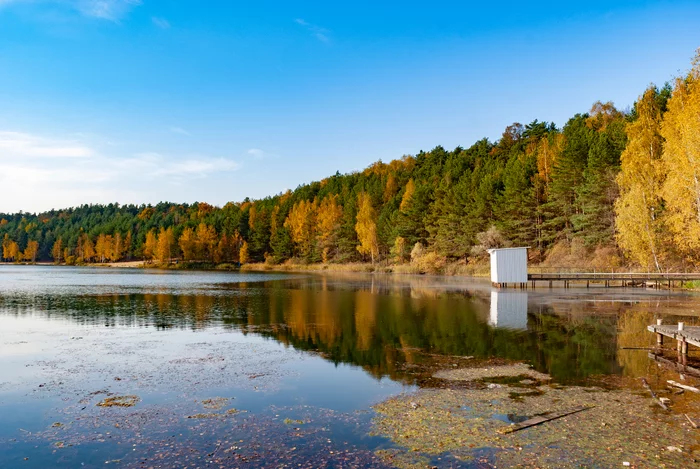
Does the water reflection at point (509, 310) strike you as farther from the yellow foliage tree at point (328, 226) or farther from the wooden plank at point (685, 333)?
the yellow foliage tree at point (328, 226)

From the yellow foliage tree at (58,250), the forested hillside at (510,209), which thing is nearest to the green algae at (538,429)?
the forested hillside at (510,209)

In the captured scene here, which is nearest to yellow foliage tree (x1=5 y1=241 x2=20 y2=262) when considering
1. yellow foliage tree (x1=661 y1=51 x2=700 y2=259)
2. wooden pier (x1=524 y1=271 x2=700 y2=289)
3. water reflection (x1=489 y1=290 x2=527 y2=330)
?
wooden pier (x1=524 y1=271 x2=700 y2=289)

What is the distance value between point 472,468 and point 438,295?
36470 mm

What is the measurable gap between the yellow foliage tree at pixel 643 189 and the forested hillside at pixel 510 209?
13 cm

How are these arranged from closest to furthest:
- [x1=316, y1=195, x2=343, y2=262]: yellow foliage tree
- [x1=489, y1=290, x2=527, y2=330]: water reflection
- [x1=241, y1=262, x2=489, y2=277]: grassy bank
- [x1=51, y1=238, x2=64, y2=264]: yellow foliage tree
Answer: [x1=489, y1=290, x2=527, y2=330]: water reflection < [x1=241, y1=262, x2=489, y2=277]: grassy bank < [x1=316, y1=195, x2=343, y2=262]: yellow foliage tree < [x1=51, y1=238, x2=64, y2=264]: yellow foliage tree

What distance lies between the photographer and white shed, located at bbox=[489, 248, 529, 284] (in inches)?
2035

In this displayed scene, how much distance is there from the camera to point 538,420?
36.3 ft

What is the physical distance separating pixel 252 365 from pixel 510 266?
132ft

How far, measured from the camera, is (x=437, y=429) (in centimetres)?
1066

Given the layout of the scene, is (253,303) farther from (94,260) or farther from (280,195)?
(94,260)

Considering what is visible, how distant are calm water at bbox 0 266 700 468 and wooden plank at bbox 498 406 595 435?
206cm

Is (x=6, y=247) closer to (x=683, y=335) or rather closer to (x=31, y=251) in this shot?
(x=31, y=251)

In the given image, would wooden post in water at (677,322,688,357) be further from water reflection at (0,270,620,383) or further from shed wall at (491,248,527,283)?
shed wall at (491,248,527,283)

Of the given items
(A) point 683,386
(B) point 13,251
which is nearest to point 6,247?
(B) point 13,251
